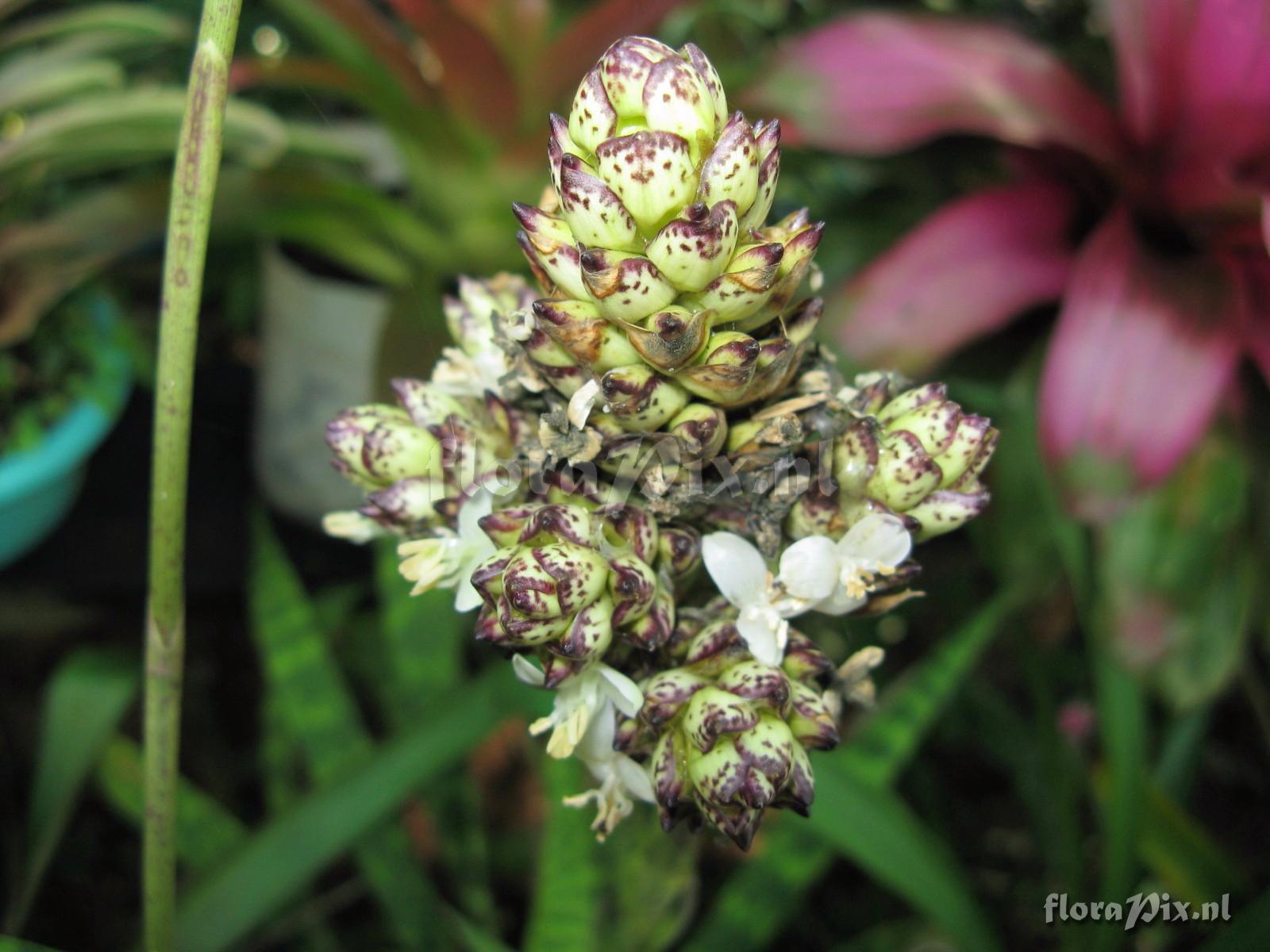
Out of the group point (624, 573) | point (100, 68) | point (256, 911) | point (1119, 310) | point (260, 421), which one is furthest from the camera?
point (260, 421)

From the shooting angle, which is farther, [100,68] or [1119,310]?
[100,68]

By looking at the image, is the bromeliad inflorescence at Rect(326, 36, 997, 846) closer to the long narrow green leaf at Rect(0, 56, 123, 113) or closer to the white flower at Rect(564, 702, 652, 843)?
the white flower at Rect(564, 702, 652, 843)

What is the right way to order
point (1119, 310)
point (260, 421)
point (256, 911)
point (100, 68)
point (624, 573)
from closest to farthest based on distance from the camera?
point (624, 573), point (256, 911), point (1119, 310), point (100, 68), point (260, 421)

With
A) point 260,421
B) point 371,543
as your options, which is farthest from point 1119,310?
point 260,421

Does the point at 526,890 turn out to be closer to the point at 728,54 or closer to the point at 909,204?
the point at 909,204

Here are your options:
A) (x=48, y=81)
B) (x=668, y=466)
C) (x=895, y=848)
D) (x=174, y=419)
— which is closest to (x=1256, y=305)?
(x=895, y=848)

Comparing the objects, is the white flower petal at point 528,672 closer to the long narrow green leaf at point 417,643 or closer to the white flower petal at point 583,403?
the white flower petal at point 583,403
